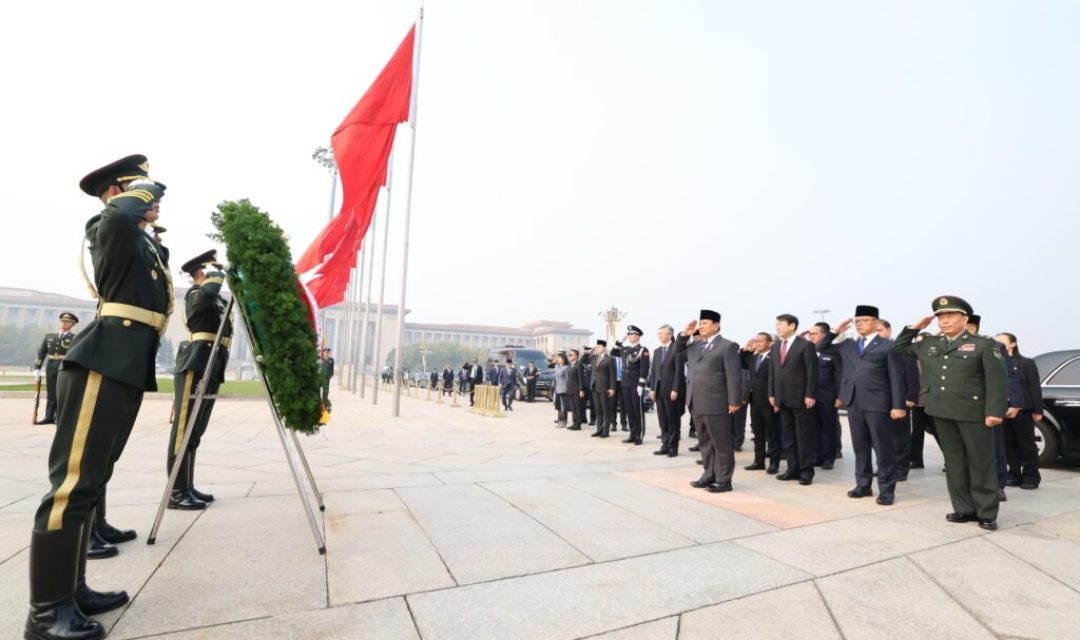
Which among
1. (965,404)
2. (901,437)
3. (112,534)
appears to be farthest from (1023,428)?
(112,534)

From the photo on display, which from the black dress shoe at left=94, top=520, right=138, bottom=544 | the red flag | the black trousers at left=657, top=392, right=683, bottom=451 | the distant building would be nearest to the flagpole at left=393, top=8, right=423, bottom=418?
the red flag

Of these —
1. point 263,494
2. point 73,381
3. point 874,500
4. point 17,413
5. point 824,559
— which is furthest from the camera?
point 17,413

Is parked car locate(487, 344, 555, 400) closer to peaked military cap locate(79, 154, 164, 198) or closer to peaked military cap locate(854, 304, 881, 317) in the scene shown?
peaked military cap locate(854, 304, 881, 317)

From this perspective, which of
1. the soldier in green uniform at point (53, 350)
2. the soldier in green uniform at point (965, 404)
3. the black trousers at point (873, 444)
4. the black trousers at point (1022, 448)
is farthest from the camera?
the soldier in green uniform at point (53, 350)

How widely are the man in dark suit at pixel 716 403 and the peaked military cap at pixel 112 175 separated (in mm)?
4957

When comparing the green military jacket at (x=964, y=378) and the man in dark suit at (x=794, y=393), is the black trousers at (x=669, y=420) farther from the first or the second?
the green military jacket at (x=964, y=378)

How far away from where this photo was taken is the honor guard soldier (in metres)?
9.95

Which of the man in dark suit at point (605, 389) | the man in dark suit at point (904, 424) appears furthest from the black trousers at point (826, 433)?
the man in dark suit at point (605, 389)

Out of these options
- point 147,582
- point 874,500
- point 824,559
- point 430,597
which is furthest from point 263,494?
point 874,500

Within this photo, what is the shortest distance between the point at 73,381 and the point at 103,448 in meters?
0.33

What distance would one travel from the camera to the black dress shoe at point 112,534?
3.31m

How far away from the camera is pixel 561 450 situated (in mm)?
8539

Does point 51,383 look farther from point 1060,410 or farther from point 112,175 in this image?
point 1060,410

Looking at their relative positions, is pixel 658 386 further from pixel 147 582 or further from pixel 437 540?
pixel 147 582
